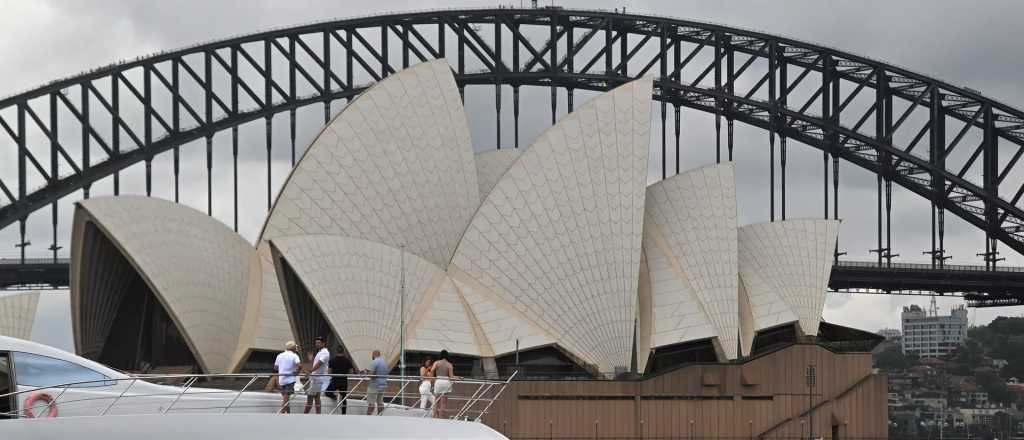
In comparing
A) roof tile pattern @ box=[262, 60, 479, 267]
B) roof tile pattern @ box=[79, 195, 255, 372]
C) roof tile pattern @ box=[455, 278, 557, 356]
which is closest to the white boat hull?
roof tile pattern @ box=[79, 195, 255, 372]

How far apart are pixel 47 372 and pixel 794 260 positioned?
55.7 metres

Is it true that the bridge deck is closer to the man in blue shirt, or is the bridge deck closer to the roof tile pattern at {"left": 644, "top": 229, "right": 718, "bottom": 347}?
the roof tile pattern at {"left": 644, "top": 229, "right": 718, "bottom": 347}

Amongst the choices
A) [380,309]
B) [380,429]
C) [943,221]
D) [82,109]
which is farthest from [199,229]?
[943,221]

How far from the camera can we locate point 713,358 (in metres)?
66.8

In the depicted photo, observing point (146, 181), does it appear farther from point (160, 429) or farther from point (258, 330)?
point (160, 429)

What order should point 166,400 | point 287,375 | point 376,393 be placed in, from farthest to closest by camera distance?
point 376,393, point 287,375, point 166,400

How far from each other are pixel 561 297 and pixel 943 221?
154 ft

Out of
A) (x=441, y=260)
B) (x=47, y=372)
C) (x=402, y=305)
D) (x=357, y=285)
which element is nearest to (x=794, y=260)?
(x=441, y=260)

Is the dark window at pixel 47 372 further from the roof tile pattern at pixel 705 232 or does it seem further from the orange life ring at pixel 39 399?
the roof tile pattern at pixel 705 232

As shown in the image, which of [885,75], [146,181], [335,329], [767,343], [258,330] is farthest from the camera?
[885,75]

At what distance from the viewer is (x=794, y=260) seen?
71.6m

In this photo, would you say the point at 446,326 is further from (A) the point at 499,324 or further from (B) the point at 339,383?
(B) the point at 339,383

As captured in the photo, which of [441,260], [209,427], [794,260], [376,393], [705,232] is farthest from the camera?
[794,260]

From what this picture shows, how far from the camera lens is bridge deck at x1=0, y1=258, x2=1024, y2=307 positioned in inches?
3600
